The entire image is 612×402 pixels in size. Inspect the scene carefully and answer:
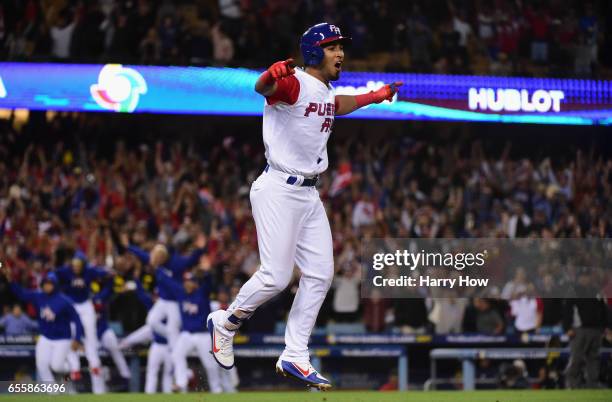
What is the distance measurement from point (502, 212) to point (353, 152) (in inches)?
110

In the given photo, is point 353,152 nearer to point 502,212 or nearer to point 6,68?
point 502,212

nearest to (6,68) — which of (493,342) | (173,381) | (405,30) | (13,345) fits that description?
(13,345)

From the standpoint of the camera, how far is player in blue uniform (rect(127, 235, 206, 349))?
13.9 meters

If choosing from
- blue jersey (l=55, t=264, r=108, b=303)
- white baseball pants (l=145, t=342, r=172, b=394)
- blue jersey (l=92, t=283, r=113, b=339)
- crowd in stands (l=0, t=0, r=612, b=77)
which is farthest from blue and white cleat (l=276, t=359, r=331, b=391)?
crowd in stands (l=0, t=0, r=612, b=77)

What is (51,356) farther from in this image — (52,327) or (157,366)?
(157,366)

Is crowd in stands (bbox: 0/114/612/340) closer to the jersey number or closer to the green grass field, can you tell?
the green grass field

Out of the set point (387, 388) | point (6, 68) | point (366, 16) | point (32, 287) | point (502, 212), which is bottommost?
point (387, 388)

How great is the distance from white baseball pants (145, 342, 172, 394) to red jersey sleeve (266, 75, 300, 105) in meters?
7.54

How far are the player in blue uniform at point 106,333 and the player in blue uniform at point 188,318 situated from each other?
34.4 inches

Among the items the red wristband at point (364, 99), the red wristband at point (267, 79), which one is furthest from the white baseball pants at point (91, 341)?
the red wristband at point (267, 79)

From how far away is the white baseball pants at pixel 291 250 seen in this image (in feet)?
24.6

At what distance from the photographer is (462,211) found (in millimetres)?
17547

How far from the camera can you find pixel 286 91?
23.7 ft

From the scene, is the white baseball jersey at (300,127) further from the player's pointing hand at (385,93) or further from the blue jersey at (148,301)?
the blue jersey at (148,301)
